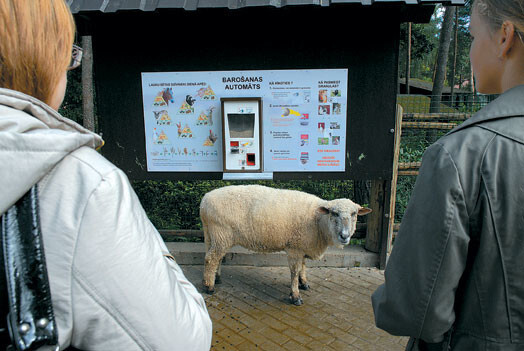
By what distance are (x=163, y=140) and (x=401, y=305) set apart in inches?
159

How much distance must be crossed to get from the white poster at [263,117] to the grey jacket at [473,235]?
3.43m

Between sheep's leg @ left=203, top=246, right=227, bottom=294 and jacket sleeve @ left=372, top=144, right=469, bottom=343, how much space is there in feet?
11.9

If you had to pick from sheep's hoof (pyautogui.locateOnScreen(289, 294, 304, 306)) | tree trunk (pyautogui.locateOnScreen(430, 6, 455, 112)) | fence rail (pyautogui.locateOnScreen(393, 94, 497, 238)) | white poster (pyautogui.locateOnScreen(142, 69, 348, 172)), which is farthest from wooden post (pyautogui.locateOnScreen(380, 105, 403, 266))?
tree trunk (pyautogui.locateOnScreen(430, 6, 455, 112))

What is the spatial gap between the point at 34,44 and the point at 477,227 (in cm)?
131

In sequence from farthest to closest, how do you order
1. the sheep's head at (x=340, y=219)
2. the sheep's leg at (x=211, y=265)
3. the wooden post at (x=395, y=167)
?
the wooden post at (x=395, y=167) → the sheep's leg at (x=211, y=265) → the sheep's head at (x=340, y=219)

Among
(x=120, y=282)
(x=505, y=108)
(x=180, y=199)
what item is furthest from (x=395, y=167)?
(x=120, y=282)

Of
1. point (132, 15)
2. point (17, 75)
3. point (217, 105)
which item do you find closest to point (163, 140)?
point (217, 105)

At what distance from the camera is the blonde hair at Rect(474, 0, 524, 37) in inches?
43.8

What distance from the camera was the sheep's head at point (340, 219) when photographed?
4.25m

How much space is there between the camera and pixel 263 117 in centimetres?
462

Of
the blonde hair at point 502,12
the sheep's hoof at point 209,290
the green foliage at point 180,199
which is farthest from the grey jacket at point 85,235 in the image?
the green foliage at point 180,199

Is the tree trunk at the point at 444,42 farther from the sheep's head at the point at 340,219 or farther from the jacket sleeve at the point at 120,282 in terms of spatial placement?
the jacket sleeve at the point at 120,282

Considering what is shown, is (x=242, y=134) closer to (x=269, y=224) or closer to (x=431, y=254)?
(x=269, y=224)

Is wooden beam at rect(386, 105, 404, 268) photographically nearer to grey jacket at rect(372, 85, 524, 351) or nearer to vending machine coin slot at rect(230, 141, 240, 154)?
vending machine coin slot at rect(230, 141, 240, 154)
